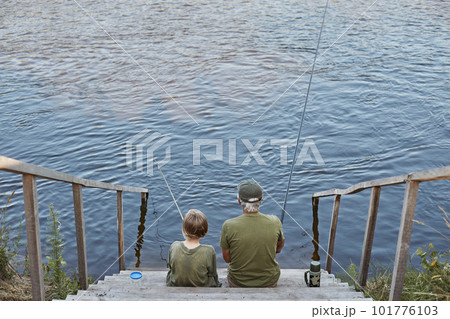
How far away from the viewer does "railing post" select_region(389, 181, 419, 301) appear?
3293 mm

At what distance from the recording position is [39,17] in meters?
22.0

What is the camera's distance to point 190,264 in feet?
14.3

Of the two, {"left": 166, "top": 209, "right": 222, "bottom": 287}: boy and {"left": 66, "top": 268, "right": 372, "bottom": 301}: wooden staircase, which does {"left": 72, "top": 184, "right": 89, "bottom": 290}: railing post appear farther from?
{"left": 166, "top": 209, "right": 222, "bottom": 287}: boy

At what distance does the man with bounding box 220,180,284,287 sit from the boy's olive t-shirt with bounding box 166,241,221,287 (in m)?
0.16

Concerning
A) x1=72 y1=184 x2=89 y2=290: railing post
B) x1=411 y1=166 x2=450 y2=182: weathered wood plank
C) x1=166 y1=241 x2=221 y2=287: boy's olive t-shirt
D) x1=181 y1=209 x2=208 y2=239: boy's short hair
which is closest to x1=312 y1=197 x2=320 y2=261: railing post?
x1=166 y1=241 x2=221 y2=287: boy's olive t-shirt

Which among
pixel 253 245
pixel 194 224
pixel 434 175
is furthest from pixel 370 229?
pixel 434 175

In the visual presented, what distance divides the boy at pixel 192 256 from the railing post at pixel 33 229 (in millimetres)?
1276

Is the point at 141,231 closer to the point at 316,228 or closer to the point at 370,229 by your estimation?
the point at 316,228

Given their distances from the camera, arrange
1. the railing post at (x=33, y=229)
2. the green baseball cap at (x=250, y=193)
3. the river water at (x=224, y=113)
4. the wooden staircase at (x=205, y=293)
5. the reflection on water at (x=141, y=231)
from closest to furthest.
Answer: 1. the railing post at (x=33, y=229)
2. the wooden staircase at (x=205, y=293)
3. the green baseball cap at (x=250, y=193)
4. the reflection on water at (x=141, y=231)
5. the river water at (x=224, y=113)

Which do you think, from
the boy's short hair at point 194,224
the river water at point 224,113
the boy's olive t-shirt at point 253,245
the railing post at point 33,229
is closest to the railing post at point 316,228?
the river water at point 224,113

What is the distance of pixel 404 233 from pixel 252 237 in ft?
4.55

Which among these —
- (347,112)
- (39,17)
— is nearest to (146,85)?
(347,112)

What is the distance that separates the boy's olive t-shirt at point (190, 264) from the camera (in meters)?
4.33

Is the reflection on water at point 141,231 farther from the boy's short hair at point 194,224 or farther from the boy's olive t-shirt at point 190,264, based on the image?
the boy's short hair at point 194,224
